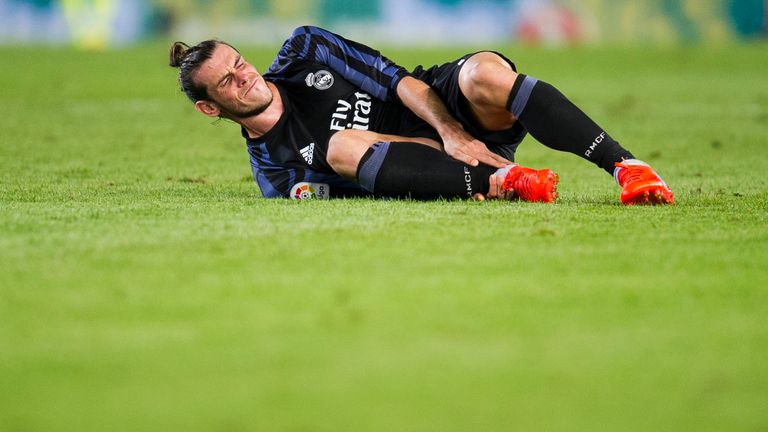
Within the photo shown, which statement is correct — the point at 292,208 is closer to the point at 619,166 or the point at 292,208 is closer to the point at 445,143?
the point at 445,143

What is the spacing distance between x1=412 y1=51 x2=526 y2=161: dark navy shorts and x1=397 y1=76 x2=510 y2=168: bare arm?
0.03m

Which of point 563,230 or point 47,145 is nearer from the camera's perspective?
point 563,230

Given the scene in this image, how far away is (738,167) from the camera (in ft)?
21.2

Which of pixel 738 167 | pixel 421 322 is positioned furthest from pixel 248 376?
pixel 738 167

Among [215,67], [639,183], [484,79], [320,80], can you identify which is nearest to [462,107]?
[484,79]

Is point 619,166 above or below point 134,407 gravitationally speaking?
above

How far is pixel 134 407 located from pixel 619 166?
2.62 meters

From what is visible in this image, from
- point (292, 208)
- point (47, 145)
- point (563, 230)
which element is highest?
point (563, 230)

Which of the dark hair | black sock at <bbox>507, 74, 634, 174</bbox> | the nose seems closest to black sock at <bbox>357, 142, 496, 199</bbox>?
black sock at <bbox>507, 74, 634, 174</bbox>

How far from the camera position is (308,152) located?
15.2 ft

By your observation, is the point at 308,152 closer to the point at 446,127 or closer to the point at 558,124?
the point at 446,127

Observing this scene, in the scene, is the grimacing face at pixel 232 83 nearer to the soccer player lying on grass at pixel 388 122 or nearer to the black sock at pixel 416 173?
the soccer player lying on grass at pixel 388 122

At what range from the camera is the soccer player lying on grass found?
4371 mm

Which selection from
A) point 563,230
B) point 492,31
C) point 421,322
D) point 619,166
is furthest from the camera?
point 492,31
